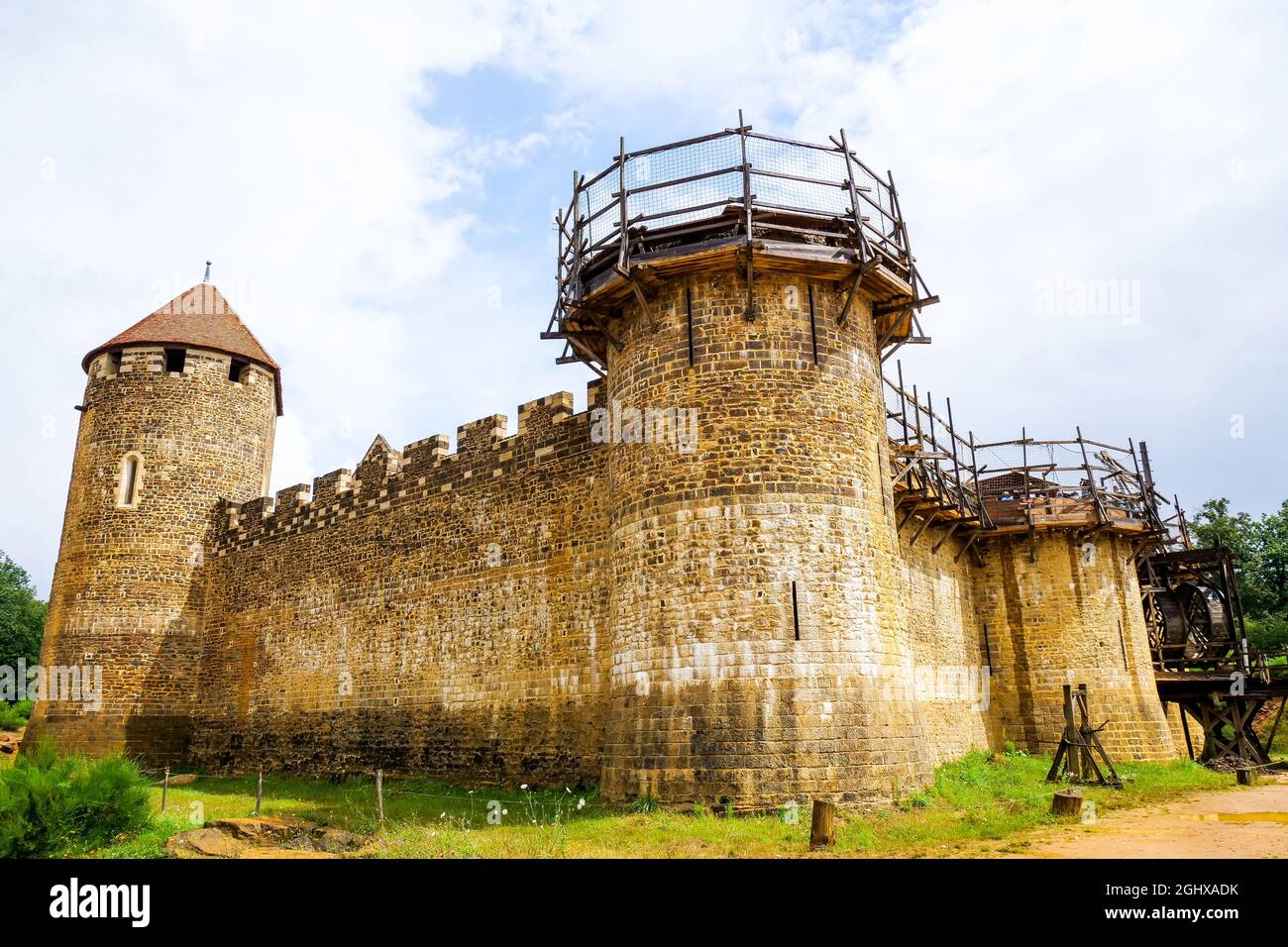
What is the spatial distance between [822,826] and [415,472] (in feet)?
39.9

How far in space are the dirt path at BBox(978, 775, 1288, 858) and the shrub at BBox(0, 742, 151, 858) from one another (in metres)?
11.2

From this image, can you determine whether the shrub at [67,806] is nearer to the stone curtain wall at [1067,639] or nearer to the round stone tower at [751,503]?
the round stone tower at [751,503]

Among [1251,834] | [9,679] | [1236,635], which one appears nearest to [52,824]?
[1251,834]

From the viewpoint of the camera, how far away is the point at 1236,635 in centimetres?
2466

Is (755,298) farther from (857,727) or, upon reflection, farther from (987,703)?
(987,703)

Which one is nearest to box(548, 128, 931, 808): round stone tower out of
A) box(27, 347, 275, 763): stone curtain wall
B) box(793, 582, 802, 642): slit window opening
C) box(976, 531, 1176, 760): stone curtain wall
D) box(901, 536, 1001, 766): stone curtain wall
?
box(793, 582, 802, 642): slit window opening

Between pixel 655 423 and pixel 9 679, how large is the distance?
114ft

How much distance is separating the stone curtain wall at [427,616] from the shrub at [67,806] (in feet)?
17.1

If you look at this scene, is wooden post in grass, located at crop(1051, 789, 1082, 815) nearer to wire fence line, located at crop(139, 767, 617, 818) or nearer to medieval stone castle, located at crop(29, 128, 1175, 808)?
medieval stone castle, located at crop(29, 128, 1175, 808)

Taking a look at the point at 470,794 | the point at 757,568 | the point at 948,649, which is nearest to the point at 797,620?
the point at 757,568

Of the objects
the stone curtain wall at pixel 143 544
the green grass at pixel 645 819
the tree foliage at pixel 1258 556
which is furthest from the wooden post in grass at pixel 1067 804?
the tree foliage at pixel 1258 556

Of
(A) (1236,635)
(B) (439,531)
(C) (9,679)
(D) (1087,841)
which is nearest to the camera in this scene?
(D) (1087,841)

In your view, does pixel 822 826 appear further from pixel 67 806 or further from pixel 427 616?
pixel 427 616

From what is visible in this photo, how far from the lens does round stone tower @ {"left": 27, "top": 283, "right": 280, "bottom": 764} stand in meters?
22.2
